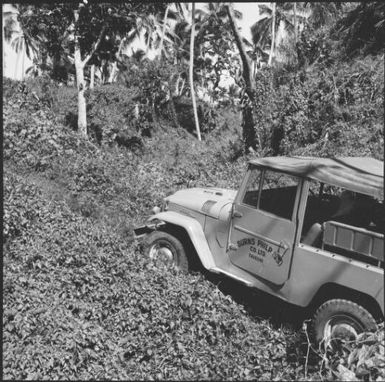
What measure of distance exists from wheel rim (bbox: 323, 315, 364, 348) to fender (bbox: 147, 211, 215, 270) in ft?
5.34

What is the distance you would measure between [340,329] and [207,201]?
236 centimetres

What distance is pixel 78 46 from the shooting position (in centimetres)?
1325

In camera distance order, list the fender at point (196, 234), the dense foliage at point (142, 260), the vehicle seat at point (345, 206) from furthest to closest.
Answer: the fender at point (196, 234), the vehicle seat at point (345, 206), the dense foliage at point (142, 260)

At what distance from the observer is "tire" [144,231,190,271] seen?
5984mm

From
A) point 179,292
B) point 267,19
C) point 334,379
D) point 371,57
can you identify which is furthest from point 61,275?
point 267,19

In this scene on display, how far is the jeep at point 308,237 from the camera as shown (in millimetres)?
4246

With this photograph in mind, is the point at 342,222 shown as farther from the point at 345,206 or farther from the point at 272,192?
the point at 272,192

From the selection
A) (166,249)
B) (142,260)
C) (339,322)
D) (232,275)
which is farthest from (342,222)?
(142,260)

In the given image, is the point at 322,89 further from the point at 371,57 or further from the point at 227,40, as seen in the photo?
the point at 227,40

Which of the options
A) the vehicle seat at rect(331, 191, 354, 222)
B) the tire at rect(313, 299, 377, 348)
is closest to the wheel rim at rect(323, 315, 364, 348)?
the tire at rect(313, 299, 377, 348)

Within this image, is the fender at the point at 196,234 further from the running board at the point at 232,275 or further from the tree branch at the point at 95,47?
the tree branch at the point at 95,47

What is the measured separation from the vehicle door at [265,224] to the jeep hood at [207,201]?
12.8 inches

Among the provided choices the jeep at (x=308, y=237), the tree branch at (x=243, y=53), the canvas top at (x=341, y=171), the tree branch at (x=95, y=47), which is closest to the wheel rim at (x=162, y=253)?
the jeep at (x=308, y=237)

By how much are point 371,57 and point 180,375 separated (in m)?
8.63
